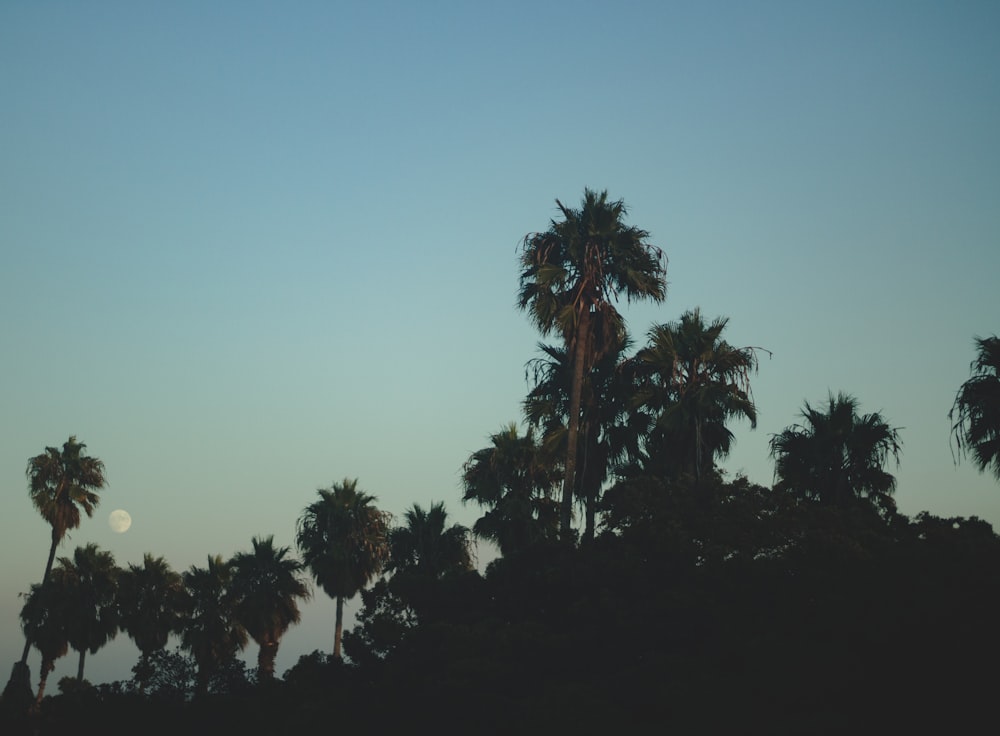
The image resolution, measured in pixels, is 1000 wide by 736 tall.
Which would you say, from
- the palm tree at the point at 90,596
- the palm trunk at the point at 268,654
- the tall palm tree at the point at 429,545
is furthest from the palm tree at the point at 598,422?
the palm tree at the point at 90,596

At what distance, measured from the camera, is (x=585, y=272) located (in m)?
33.3

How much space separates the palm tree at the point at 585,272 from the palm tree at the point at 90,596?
29088 millimetres

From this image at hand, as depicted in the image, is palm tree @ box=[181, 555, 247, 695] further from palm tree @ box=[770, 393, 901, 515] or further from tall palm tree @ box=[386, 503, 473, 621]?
palm tree @ box=[770, 393, 901, 515]

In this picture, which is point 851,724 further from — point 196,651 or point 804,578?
point 196,651

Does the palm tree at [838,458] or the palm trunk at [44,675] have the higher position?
the palm tree at [838,458]

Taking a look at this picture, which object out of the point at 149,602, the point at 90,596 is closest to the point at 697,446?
the point at 149,602

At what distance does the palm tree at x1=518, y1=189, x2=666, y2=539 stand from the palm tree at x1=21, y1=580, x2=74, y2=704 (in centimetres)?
3115

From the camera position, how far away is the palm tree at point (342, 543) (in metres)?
45.8

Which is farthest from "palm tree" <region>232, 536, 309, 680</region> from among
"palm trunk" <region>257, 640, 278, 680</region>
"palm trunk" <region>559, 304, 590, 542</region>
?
"palm trunk" <region>559, 304, 590, 542</region>

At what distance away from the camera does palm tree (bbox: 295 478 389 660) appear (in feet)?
150

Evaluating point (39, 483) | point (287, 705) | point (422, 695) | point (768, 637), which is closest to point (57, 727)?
point (287, 705)

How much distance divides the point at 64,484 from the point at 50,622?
870 centimetres

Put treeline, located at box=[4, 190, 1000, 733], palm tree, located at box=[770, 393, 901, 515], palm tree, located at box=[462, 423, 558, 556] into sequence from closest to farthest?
treeline, located at box=[4, 190, 1000, 733], palm tree, located at box=[770, 393, 901, 515], palm tree, located at box=[462, 423, 558, 556]

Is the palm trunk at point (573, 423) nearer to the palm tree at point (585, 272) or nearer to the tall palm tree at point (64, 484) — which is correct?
the palm tree at point (585, 272)
